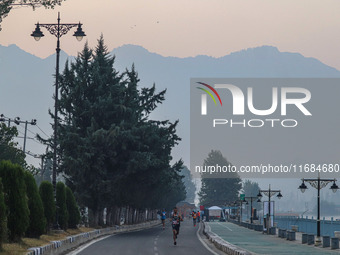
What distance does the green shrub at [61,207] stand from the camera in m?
44.3

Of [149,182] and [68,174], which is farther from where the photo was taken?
[149,182]

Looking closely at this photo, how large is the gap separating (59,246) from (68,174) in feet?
107

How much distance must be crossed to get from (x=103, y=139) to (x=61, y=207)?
62.5 ft

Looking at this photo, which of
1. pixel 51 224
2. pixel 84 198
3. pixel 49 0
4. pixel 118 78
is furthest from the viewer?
pixel 118 78

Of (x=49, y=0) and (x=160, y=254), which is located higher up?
(x=49, y=0)

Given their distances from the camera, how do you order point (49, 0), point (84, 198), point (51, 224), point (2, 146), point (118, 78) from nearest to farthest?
point (49, 0), point (51, 224), point (84, 198), point (118, 78), point (2, 146)

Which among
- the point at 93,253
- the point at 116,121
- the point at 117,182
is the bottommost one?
the point at 93,253

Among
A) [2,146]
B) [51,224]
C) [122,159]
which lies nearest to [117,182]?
[122,159]

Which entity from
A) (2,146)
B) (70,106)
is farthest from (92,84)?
(2,146)

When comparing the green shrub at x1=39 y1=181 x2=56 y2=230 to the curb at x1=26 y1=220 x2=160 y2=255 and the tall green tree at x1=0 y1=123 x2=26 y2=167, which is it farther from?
the tall green tree at x1=0 y1=123 x2=26 y2=167

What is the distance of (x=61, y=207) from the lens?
44.7 m

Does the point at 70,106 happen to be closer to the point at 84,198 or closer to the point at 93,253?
the point at 84,198

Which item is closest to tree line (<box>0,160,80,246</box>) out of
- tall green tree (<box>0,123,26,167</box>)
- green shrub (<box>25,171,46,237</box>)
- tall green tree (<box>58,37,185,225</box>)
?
green shrub (<box>25,171,46,237</box>)

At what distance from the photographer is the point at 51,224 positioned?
43.8 meters
